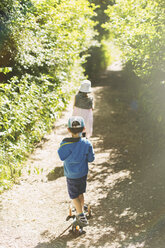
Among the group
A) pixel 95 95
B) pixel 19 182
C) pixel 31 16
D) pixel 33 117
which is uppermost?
pixel 31 16

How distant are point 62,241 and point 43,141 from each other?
14.9 feet

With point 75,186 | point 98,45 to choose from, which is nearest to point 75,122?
point 75,186

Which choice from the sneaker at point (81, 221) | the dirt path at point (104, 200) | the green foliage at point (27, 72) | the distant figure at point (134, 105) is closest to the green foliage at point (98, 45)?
the distant figure at point (134, 105)

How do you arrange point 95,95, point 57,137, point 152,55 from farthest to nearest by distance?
point 95,95
point 57,137
point 152,55

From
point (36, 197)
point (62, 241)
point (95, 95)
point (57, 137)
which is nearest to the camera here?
point (62, 241)

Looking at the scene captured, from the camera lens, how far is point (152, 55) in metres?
6.48

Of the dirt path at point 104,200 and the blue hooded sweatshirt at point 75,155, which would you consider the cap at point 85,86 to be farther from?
the blue hooded sweatshirt at point 75,155

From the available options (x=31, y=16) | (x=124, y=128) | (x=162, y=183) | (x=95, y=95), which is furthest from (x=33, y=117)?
(x=95, y=95)

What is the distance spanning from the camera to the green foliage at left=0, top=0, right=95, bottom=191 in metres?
5.23

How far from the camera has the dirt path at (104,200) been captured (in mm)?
4121

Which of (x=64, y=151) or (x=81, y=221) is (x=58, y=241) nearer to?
(x=81, y=221)

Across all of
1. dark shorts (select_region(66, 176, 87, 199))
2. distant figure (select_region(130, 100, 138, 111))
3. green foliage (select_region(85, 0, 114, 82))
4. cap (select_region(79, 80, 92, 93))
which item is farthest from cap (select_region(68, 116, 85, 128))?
green foliage (select_region(85, 0, 114, 82))

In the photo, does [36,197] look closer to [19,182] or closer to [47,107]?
[19,182]

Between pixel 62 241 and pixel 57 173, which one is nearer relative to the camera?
pixel 62 241
